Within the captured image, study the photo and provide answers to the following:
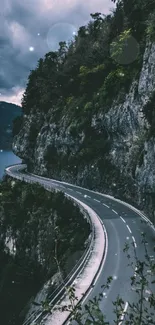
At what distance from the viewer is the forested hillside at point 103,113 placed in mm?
34406

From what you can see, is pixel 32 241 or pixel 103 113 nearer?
pixel 32 241

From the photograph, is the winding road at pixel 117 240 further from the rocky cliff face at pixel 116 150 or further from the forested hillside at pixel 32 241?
the forested hillside at pixel 32 241

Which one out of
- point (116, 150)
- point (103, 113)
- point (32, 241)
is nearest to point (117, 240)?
point (32, 241)

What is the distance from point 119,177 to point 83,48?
41.2 m

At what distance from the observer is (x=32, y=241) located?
41.2 m

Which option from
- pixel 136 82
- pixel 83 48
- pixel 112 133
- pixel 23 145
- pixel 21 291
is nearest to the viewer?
pixel 21 291

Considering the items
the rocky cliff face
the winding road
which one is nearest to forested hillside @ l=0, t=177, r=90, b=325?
the winding road

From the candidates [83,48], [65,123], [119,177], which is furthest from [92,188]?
[83,48]

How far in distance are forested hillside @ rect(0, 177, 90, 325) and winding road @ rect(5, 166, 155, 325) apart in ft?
Answer: 10.7

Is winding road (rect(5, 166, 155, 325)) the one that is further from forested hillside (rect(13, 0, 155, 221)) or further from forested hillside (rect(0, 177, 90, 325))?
forested hillside (rect(0, 177, 90, 325))

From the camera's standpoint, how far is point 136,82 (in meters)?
38.6

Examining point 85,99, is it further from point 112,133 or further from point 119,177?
point 119,177

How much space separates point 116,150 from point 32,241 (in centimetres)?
1752

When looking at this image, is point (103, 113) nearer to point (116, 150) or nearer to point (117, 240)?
point (116, 150)
